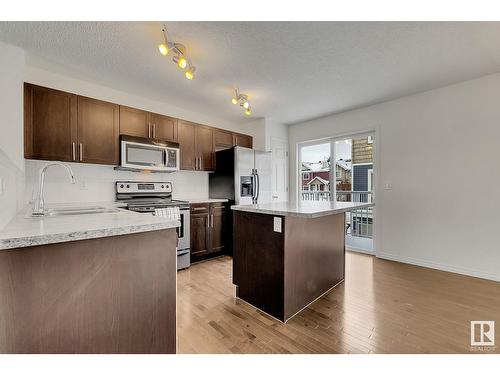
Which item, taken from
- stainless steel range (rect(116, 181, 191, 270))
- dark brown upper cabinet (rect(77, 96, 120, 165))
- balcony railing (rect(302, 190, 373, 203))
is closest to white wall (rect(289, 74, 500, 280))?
balcony railing (rect(302, 190, 373, 203))

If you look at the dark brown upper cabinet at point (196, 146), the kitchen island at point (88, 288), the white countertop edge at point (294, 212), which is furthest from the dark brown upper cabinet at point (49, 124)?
the white countertop edge at point (294, 212)

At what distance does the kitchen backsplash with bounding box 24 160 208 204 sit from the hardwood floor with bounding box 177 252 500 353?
5.28ft

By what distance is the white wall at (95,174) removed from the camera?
8.64 ft

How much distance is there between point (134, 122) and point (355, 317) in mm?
3451

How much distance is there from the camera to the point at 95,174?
3039 mm

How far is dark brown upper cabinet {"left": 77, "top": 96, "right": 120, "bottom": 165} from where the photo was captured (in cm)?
272

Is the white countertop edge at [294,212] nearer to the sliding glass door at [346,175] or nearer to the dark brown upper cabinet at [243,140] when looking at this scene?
the sliding glass door at [346,175]

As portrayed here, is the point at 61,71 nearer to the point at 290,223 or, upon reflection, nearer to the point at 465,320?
the point at 290,223

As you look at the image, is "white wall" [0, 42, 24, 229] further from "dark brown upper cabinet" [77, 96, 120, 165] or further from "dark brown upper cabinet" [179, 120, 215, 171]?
"dark brown upper cabinet" [179, 120, 215, 171]

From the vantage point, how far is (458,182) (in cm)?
297

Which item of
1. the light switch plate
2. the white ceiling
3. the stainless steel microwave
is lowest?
the light switch plate

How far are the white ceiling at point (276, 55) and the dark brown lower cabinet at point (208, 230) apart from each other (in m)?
1.71

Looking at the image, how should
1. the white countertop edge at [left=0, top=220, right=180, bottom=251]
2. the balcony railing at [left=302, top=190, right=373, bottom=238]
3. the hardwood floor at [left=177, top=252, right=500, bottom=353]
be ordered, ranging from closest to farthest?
the white countertop edge at [left=0, top=220, right=180, bottom=251] < the hardwood floor at [left=177, top=252, right=500, bottom=353] < the balcony railing at [left=302, top=190, right=373, bottom=238]
